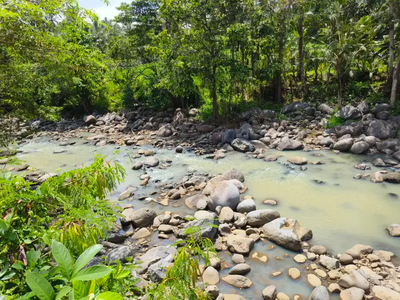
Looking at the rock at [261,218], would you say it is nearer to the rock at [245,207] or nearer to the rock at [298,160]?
the rock at [245,207]

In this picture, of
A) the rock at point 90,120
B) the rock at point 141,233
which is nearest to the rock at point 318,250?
the rock at point 141,233

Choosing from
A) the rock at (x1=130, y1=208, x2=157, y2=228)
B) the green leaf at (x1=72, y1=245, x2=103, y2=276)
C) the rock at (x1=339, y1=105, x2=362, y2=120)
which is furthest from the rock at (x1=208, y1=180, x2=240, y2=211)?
the rock at (x1=339, y1=105, x2=362, y2=120)

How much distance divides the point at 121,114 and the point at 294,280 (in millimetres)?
17490

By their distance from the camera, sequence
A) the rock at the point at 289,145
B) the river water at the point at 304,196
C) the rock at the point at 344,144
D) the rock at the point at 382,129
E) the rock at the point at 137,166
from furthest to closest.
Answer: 1. the rock at the point at 289,145
2. the rock at the point at 382,129
3. the rock at the point at 344,144
4. the rock at the point at 137,166
5. the river water at the point at 304,196

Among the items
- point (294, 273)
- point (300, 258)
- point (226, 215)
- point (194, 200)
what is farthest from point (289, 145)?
point (294, 273)

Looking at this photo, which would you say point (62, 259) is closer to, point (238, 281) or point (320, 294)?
point (238, 281)

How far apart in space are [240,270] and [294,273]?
927 millimetres

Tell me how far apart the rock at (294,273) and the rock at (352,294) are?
688 mm

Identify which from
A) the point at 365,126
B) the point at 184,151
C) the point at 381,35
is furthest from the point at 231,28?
the point at 381,35

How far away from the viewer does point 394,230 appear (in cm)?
557

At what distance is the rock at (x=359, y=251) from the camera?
489 cm

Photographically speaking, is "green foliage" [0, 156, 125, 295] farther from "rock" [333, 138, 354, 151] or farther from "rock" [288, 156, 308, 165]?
"rock" [333, 138, 354, 151]

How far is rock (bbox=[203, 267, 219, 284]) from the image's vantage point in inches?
172

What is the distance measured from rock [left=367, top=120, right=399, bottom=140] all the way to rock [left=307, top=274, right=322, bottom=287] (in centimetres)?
891
